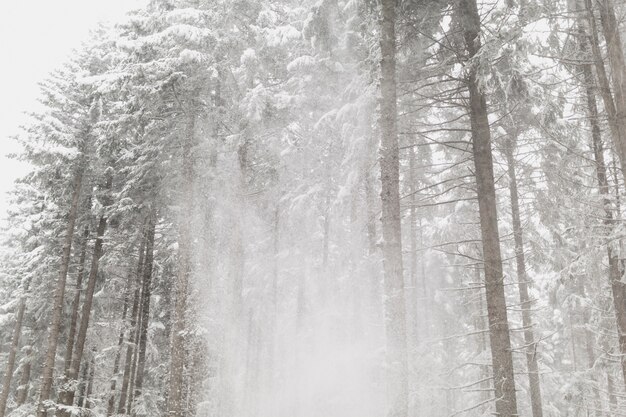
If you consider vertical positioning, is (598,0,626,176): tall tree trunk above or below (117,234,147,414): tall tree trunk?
above

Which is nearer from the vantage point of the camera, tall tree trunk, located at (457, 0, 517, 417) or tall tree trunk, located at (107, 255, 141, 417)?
tall tree trunk, located at (457, 0, 517, 417)

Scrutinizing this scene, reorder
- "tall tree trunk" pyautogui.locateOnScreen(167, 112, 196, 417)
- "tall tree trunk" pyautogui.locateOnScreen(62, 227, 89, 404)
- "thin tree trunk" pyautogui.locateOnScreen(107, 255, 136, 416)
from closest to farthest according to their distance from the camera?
"tall tree trunk" pyautogui.locateOnScreen(167, 112, 196, 417)
"thin tree trunk" pyautogui.locateOnScreen(107, 255, 136, 416)
"tall tree trunk" pyautogui.locateOnScreen(62, 227, 89, 404)

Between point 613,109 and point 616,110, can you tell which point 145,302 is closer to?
point 613,109

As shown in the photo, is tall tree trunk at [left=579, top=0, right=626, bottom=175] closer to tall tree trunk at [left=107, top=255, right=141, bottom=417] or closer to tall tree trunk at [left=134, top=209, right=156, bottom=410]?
tall tree trunk at [left=134, top=209, right=156, bottom=410]

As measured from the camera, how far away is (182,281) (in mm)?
15469

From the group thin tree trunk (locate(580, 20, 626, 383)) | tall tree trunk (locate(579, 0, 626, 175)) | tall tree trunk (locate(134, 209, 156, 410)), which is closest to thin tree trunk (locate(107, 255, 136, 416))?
tall tree trunk (locate(134, 209, 156, 410))

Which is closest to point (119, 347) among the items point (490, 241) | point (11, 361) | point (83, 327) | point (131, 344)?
point (131, 344)

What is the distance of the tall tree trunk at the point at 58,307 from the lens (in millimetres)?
17453

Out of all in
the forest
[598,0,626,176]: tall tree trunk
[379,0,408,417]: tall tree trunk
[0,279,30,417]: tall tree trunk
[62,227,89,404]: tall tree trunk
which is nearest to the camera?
[598,0,626,176]: tall tree trunk

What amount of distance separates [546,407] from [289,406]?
11.8m

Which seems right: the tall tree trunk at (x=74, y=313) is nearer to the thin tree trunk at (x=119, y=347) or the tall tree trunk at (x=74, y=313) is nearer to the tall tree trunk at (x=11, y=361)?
the thin tree trunk at (x=119, y=347)

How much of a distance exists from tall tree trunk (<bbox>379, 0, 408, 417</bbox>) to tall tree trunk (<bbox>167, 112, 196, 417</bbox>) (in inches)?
314

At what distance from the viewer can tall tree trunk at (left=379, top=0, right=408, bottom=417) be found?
8820 millimetres

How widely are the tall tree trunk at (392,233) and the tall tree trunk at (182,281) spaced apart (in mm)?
7974
